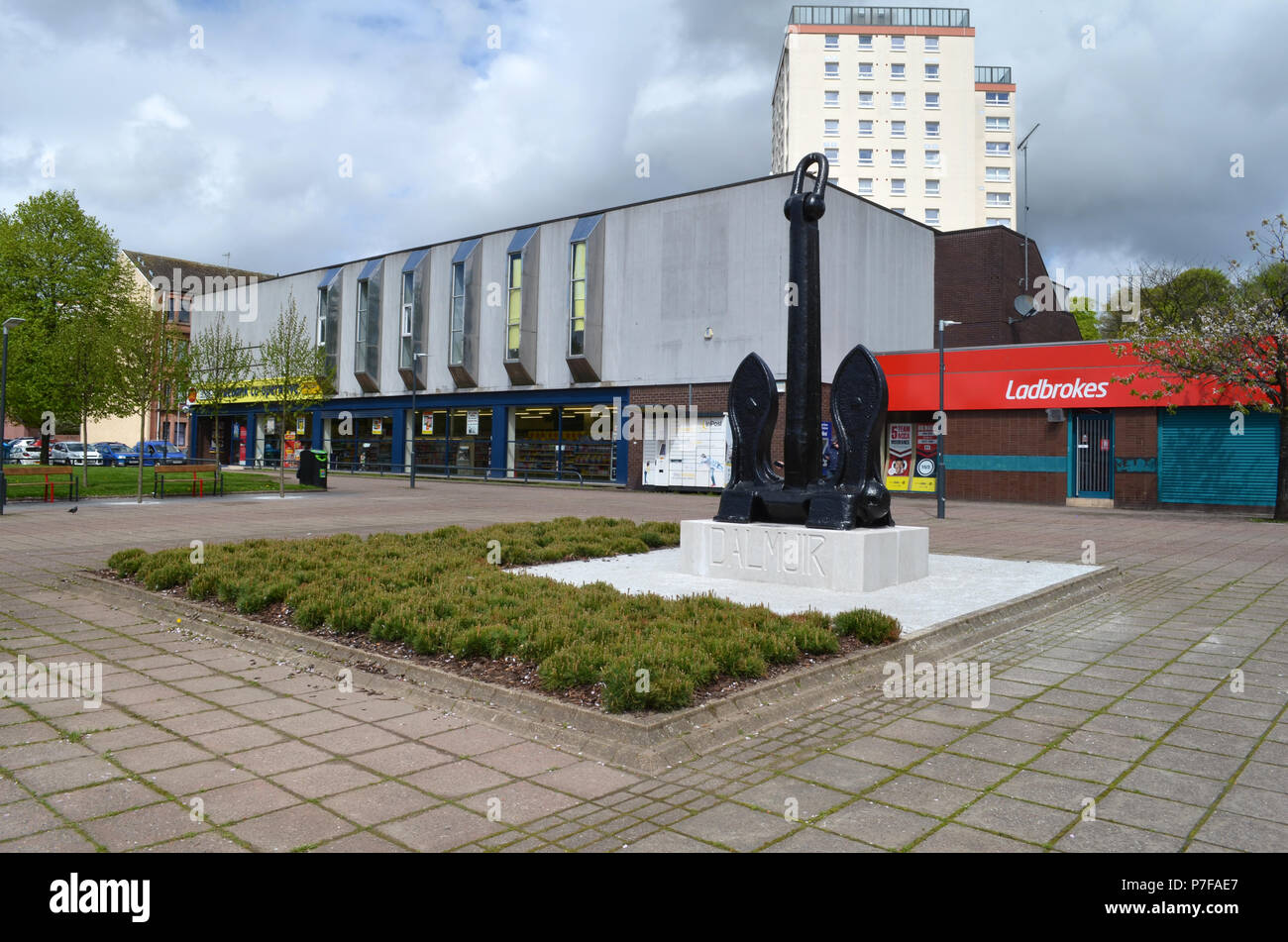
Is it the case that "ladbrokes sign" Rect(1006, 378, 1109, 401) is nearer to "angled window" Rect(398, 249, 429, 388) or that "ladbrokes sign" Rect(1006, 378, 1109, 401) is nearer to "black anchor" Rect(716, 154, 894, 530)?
"black anchor" Rect(716, 154, 894, 530)

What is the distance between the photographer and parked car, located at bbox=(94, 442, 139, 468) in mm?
48281

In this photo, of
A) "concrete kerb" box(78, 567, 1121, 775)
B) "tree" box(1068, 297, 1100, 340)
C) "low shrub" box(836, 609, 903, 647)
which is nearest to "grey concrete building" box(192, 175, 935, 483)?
"concrete kerb" box(78, 567, 1121, 775)

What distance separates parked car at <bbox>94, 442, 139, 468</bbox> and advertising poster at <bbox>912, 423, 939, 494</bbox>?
41.0 m

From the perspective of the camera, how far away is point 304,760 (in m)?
4.10

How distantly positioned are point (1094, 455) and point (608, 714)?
2472cm

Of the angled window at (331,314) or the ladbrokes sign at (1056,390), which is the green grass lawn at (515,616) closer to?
the ladbrokes sign at (1056,390)

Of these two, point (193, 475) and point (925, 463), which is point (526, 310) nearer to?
point (193, 475)

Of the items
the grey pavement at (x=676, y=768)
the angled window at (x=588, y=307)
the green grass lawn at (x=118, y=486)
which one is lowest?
the grey pavement at (x=676, y=768)

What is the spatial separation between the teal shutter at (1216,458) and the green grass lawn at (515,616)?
69.9 feet

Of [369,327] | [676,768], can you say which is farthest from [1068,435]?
[369,327]

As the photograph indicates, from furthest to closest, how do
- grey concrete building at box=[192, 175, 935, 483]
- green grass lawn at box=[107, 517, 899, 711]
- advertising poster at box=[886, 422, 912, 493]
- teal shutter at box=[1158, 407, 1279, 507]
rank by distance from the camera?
advertising poster at box=[886, 422, 912, 493] < grey concrete building at box=[192, 175, 935, 483] < teal shutter at box=[1158, 407, 1279, 507] < green grass lawn at box=[107, 517, 899, 711]

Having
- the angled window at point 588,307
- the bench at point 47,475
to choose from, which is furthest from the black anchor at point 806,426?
the angled window at point 588,307

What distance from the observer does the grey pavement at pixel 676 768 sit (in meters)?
3.32

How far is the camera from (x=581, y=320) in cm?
3331
